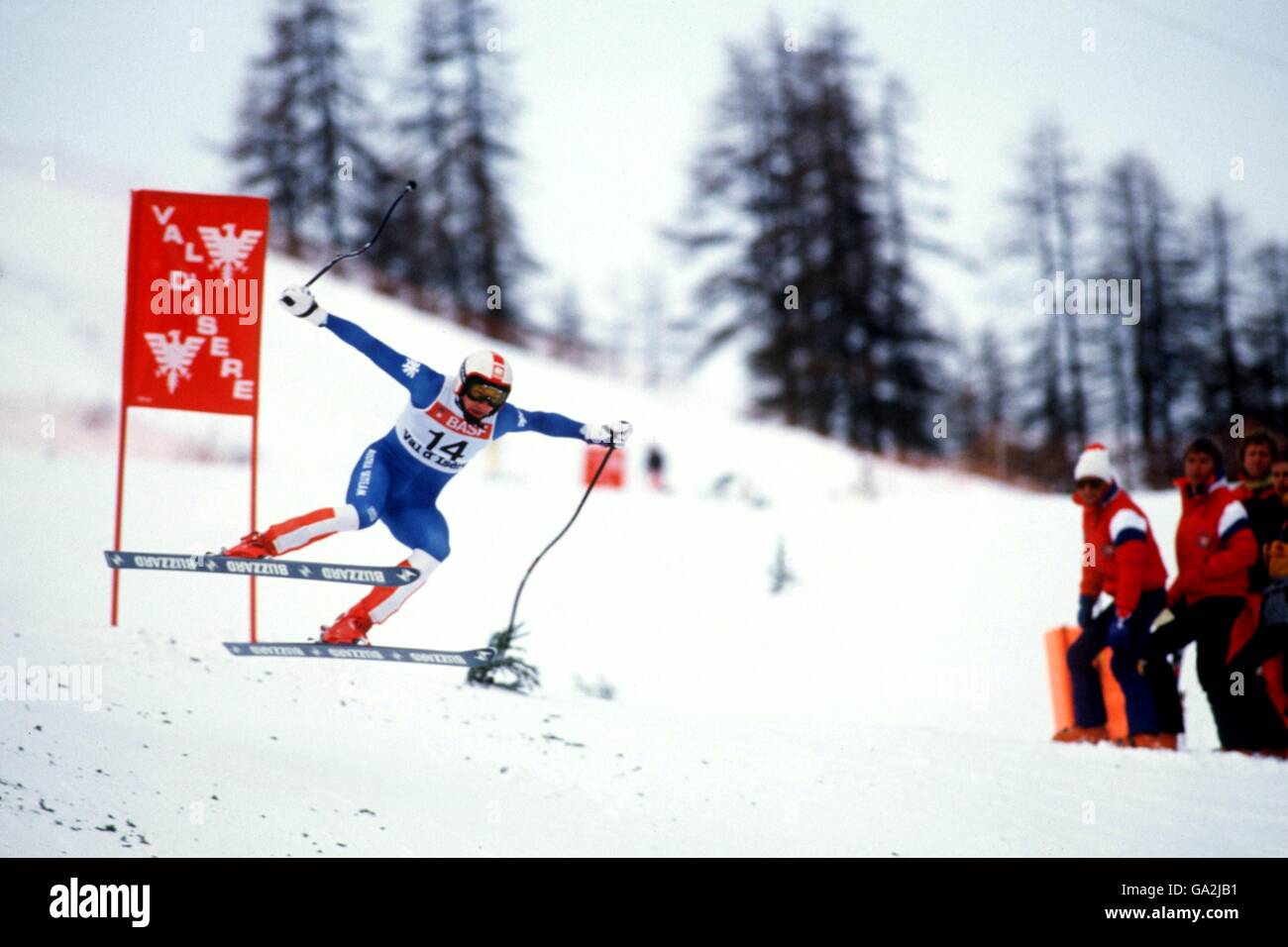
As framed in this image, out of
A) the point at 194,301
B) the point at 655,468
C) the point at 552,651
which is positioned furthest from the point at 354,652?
the point at 655,468

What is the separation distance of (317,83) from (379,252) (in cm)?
353

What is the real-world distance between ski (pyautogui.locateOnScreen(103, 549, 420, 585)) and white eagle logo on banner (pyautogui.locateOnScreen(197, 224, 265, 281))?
1.75 metres

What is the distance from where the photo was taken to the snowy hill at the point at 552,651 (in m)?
5.46

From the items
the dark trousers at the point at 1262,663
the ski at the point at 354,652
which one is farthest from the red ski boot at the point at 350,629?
the dark trousers at the point at 1262,663

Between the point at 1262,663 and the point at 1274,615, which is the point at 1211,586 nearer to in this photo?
the point at 1274,615

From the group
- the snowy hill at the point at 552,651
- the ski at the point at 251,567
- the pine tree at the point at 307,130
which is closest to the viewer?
the snowy hill at the point at 552,651

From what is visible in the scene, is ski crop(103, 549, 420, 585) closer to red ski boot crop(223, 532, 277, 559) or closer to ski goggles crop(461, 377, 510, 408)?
red ski boot crop(223, 532, 277, 559)

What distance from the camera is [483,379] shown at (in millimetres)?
6070

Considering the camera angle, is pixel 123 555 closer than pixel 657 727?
Yes

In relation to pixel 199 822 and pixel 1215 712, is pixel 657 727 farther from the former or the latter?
pixel 1215 712

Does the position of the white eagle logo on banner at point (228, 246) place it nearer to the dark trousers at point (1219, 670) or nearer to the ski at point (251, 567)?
the ski at point (251, 567)
